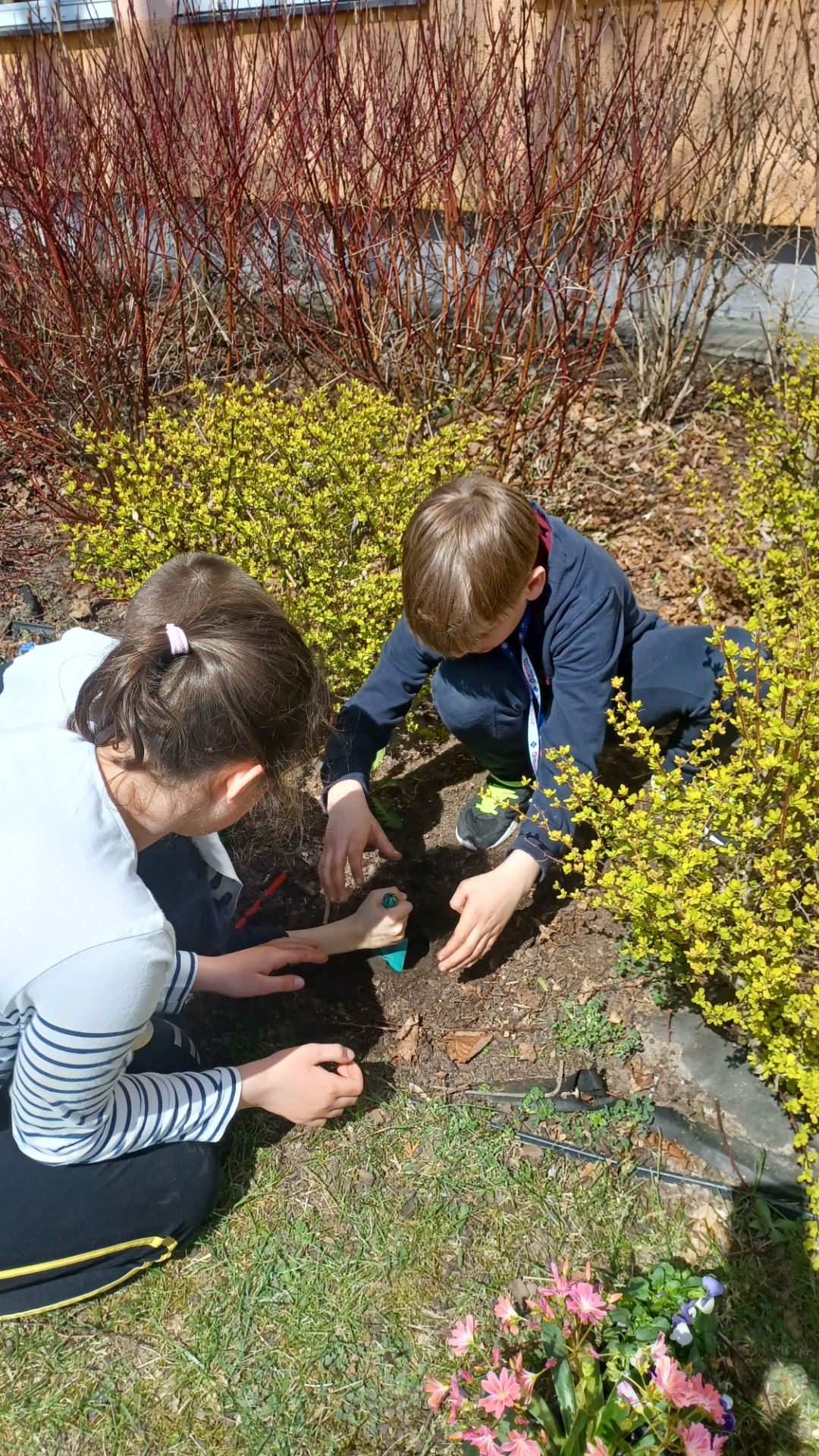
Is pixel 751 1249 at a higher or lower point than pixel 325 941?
lower

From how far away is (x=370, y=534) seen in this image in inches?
108

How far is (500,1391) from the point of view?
1.26 meters

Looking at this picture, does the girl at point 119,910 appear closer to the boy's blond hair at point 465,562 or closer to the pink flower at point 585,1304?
the boy's blond hair at point 465,562

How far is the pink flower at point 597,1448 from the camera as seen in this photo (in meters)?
1.16

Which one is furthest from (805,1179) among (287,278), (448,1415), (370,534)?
(287,278)

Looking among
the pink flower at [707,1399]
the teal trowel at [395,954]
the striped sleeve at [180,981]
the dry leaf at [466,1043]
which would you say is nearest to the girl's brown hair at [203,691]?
the striped sleeve at [180,981]

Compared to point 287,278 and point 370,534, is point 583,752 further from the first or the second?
point 287,278

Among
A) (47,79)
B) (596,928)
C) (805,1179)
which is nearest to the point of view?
(805,1179)

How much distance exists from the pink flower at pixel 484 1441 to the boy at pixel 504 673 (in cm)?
89

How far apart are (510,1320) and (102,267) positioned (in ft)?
12.9

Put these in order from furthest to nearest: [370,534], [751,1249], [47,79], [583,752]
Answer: [47,79]
[370,534]
[583,752]
[751,1249]

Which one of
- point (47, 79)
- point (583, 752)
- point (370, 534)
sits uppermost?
point (47, 79)

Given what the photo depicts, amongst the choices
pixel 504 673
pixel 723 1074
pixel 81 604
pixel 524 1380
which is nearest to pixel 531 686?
pixel 504 673

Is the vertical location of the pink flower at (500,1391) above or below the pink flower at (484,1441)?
above
